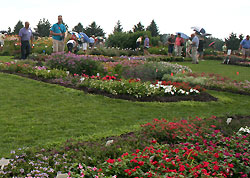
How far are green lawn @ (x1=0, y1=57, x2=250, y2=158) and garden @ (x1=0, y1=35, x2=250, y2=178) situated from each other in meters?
0.02

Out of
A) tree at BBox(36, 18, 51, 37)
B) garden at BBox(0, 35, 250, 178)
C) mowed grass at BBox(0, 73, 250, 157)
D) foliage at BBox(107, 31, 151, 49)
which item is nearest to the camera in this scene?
garden at BBox(0, 35, 250, 178)

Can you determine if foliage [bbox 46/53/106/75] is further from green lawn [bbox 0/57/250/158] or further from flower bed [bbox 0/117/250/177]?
flower bed [bbox 0/117/250/177]

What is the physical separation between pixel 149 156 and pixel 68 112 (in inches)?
118

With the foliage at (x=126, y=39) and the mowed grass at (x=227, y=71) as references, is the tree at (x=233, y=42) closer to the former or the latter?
the foliage at (x=126, y=39)

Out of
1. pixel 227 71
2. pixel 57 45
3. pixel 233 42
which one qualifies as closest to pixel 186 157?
pixel 57 45

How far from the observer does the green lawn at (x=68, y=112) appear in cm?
526

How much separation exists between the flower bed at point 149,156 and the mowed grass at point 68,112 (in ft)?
2.07

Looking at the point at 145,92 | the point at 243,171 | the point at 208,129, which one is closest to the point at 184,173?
the point at 243,171

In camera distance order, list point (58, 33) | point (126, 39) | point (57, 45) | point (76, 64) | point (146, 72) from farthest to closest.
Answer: point (126, 39) < point (57, 45) < point (58, 33) < point (146, 72) < point (76, 64)

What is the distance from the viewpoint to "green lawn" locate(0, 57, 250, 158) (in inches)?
207

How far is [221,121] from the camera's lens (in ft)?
19.8

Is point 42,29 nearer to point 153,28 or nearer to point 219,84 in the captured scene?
point 153,28

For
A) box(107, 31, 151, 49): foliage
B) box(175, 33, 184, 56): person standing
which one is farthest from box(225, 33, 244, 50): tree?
box(175, 33, 184, 56): person standing

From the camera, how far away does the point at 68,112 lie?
665cm
